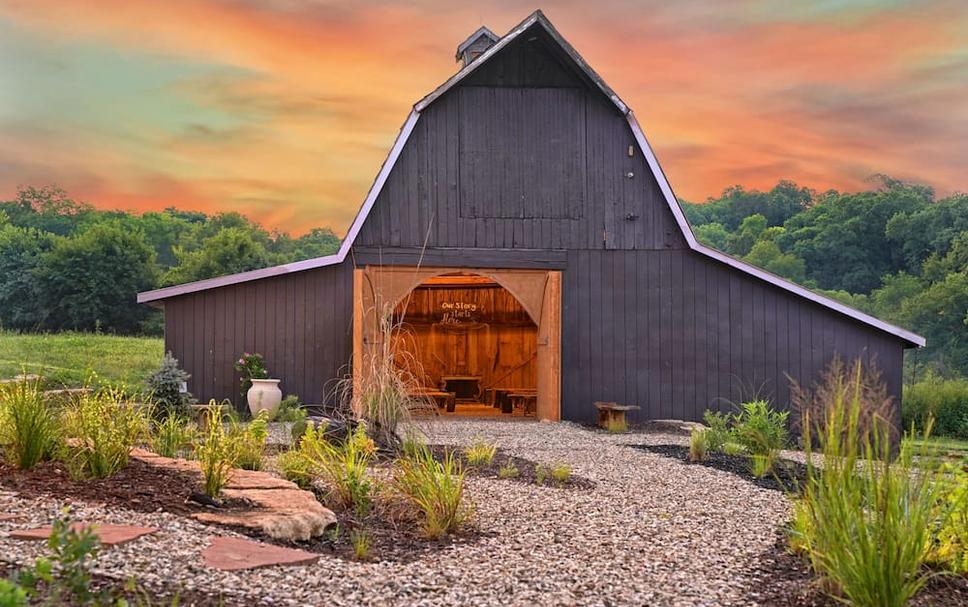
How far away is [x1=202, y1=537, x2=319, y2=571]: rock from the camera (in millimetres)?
4141

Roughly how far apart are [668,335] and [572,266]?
1.74m

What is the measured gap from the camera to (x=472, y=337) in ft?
63.8

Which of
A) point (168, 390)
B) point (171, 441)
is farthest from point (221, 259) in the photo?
point (171, 441)

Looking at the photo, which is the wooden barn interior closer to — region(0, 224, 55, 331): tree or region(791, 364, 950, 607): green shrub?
region(791, 364, 950, 607): green shrub

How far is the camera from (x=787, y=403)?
13.8m

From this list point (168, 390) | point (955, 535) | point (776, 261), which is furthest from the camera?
point (776, 261)

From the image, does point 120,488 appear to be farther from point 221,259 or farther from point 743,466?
point 221,259

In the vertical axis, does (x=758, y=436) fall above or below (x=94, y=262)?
below

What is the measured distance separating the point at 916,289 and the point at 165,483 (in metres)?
31.2

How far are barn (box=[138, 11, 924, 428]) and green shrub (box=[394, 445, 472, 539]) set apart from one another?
785cm

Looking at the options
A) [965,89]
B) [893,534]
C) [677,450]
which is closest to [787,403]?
[677,450]

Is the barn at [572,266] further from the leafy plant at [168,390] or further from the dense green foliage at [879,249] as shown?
the dense green foliage at [879,249]

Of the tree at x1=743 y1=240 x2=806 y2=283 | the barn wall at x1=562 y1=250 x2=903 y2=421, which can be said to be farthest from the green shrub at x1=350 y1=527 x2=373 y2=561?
the tree at x1=743 y1=240 x2=806 y2=283

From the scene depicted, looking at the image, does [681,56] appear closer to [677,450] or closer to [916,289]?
[916,289]
